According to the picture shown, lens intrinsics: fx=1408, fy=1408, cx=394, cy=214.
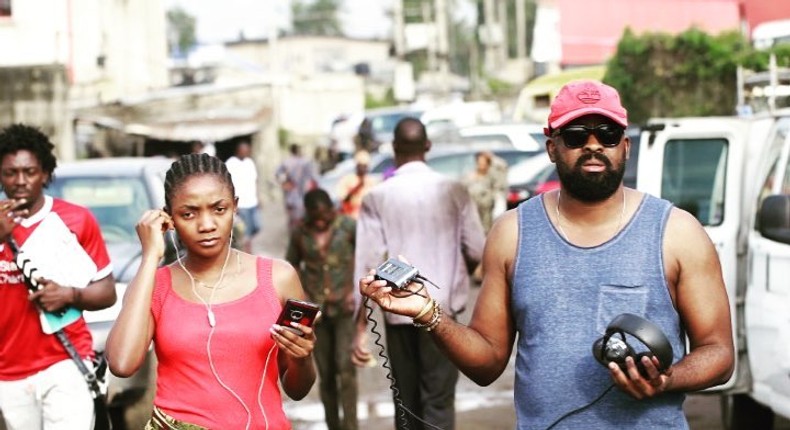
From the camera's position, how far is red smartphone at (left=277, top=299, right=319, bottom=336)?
410 cm

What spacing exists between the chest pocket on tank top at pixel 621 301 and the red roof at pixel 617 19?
21.1 meters

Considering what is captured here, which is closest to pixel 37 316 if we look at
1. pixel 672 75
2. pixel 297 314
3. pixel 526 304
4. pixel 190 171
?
pixel 190 171

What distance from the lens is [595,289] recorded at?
3896 millimetres

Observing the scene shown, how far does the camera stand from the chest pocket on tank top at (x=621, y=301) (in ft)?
12.7

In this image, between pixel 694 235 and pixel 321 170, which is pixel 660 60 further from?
pixel 694 235

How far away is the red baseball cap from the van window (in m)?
4.44

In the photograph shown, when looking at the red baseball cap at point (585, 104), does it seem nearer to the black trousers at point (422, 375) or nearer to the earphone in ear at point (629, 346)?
the earphone in ear at point (629, 346)

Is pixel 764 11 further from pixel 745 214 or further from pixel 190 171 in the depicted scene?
pixel 190 171

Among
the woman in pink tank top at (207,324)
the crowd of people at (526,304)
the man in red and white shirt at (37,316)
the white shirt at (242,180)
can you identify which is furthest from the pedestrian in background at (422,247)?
the woman in pink tank top at (207,324)

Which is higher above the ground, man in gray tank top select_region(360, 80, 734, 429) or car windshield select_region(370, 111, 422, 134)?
man in gray tank top select_region(360, 80, 734, 429)

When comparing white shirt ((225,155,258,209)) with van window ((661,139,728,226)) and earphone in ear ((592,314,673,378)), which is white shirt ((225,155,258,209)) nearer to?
earphone in ear ((592,314,673,378))

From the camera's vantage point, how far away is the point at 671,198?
8758mm

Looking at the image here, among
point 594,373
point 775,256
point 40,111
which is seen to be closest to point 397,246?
point 775,256

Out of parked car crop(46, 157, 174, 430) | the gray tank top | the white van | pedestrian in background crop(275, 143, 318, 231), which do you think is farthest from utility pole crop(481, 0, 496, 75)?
the gray tank top
